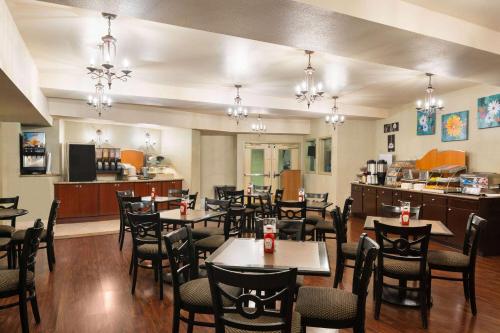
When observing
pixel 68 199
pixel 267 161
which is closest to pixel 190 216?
pixel 68 199

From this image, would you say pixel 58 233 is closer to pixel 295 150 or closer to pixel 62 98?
pixel 62 98

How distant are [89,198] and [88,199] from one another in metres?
0.03

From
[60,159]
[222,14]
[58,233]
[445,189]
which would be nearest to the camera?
[222,14]

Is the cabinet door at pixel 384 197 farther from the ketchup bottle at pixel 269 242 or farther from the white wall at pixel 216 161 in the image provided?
the ketchup bottle at pixel 269 242

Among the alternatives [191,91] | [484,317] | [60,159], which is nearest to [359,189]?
[191,91]

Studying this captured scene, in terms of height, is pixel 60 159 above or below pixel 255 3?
below

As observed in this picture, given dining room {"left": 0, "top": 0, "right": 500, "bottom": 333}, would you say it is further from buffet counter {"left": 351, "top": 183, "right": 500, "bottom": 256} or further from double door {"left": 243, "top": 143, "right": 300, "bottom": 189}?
double door {"left": 243, "top": 143, "right": 300, "bottom": 189}

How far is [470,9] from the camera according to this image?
11.4 feet

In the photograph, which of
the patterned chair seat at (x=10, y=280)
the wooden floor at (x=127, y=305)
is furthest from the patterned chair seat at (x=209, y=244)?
the patterned chair seat at (x=10, y=280)

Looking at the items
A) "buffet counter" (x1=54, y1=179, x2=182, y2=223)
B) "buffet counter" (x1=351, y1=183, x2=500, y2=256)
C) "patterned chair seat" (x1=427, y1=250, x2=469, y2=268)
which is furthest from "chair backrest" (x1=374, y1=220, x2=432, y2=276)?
A: "buffet counter" (x1=54, y1=179, x2=182, y2=223)

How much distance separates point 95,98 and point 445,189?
6809mm

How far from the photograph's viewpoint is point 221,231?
16.2 ft

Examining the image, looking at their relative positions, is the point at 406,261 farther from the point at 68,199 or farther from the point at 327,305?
the point at 68,199

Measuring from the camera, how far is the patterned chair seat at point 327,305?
2.28 m
